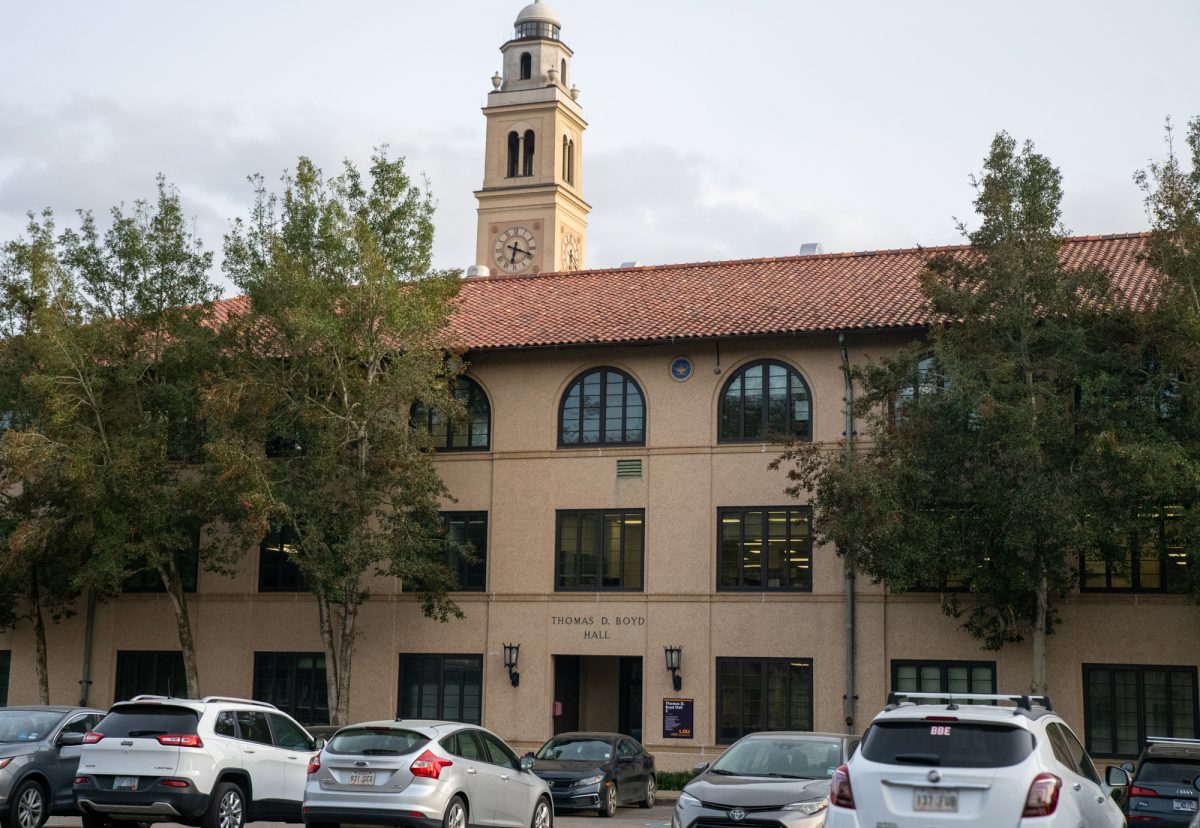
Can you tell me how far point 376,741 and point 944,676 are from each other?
16.5 metres

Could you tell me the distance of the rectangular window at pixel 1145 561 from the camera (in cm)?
2584

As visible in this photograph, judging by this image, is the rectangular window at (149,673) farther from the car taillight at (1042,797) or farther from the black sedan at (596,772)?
the car taillight at (1042,797)

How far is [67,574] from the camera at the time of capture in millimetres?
32625

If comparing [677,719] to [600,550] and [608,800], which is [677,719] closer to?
[600,550]

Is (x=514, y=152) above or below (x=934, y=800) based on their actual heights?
above

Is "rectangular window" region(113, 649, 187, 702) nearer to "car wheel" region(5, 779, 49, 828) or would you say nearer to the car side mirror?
"car wheel" region(5, 779, 49, 828)

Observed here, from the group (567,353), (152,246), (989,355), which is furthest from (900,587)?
(152,246)

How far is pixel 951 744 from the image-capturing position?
10828 millimetres

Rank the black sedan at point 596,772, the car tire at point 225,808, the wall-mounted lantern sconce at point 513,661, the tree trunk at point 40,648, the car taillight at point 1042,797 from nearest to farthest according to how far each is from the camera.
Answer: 1. the car taillight at point 1042,797
2. the car tire at point 225,808
3. the black sedan at point 596,772
4. the wall-mounted lantern sconce at point 513,661
5. the tree trunk at point 40,648

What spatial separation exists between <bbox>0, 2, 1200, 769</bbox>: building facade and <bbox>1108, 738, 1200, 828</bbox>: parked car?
34.7 ft

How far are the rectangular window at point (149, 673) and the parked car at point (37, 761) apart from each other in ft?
52.1

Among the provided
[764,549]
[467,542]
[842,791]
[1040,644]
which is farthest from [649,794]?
[842,791]

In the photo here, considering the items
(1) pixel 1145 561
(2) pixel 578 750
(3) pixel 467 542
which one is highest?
(3) pixel 467 542

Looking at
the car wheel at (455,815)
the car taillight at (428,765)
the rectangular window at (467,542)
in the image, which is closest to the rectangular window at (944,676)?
the rectangular window at (467,542)
